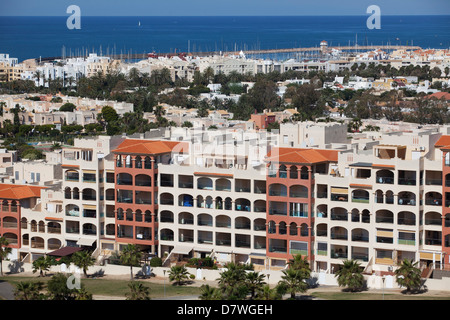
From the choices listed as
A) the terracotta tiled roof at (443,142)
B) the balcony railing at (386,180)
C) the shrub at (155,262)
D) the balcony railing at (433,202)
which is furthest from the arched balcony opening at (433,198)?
the shrub at (155,262)

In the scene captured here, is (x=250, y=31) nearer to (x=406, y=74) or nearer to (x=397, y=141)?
(x=406, y=74)

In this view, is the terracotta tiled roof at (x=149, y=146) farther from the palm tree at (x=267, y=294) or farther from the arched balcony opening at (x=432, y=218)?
the arched balcony opening at (x=432, y=218)

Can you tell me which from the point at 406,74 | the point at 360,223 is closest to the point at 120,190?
the point at 360,223

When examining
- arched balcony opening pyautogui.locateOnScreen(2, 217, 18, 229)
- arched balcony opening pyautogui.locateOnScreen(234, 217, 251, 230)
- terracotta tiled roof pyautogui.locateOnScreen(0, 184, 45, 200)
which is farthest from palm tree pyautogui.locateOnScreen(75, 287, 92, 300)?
arched balcony opening pyautogui.locateOnScreen(2, 217, 18, 229)

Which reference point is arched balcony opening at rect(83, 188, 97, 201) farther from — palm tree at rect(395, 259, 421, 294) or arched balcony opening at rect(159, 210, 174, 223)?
palm tree at rect(395, 259, 421, 294)

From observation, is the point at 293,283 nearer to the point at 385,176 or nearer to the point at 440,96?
the point at 385,176

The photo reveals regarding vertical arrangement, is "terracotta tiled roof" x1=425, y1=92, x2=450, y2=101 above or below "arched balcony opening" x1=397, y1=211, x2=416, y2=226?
above

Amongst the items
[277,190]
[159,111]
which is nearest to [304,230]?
[277,190]
